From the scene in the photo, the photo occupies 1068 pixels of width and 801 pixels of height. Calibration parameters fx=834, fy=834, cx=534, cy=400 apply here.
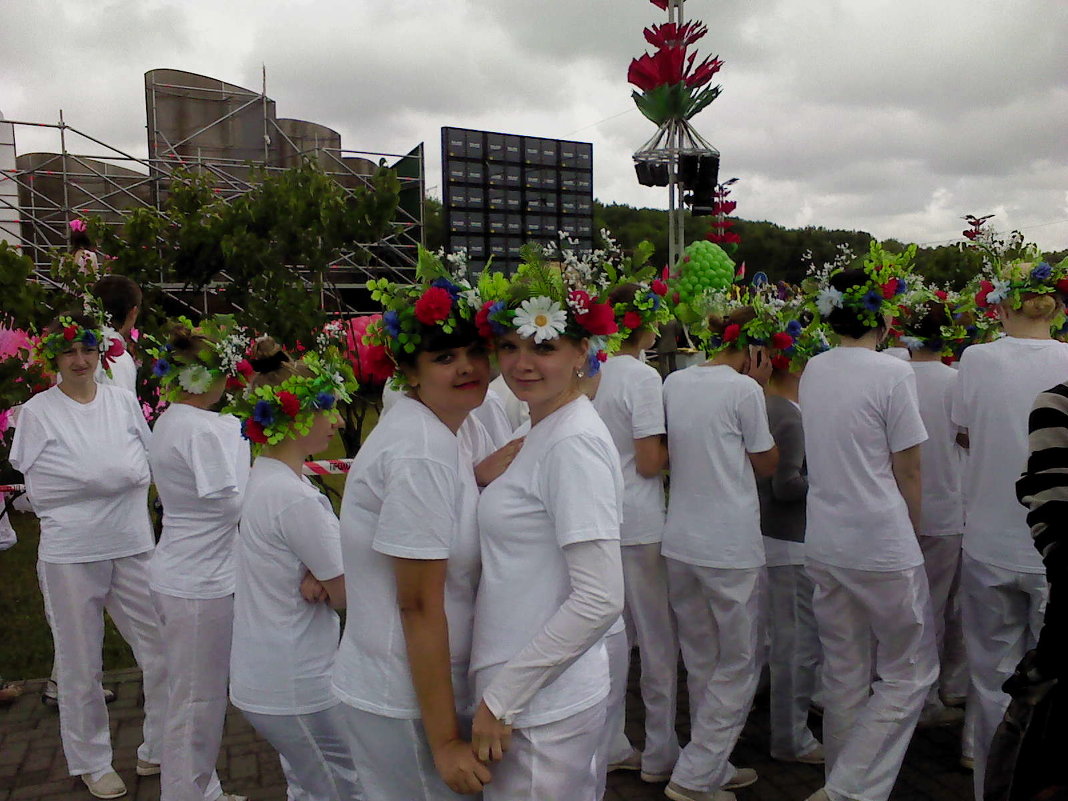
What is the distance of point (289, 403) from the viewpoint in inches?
111

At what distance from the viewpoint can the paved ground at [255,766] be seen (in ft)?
12.8

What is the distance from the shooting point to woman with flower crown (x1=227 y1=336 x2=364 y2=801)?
2670 millimetres

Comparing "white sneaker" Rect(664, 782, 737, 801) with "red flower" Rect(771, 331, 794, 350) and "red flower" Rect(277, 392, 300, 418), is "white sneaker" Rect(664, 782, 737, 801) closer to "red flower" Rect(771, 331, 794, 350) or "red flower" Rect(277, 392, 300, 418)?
"red flower" Rect(771, 331, 794, 350)

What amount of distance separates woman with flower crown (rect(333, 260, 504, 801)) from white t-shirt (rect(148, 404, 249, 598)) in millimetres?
1507

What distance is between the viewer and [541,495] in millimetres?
1949

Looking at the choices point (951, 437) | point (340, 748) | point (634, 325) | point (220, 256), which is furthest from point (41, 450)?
point (951, 437)

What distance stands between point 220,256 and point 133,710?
3701 mm

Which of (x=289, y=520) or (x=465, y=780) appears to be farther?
(x=289, y=520)

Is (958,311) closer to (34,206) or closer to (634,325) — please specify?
(634,325)

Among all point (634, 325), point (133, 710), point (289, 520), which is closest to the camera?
point (289, 520)

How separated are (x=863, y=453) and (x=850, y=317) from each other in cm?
59

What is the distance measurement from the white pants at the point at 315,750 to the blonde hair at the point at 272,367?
1.12 meters

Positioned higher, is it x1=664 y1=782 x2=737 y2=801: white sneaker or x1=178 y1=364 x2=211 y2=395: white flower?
x1=178 y1=364 x2=211 y2=395: white flower

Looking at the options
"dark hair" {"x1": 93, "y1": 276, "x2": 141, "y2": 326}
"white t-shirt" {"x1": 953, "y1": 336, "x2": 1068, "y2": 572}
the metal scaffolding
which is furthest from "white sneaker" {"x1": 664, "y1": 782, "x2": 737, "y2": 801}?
the metal scaffolding
